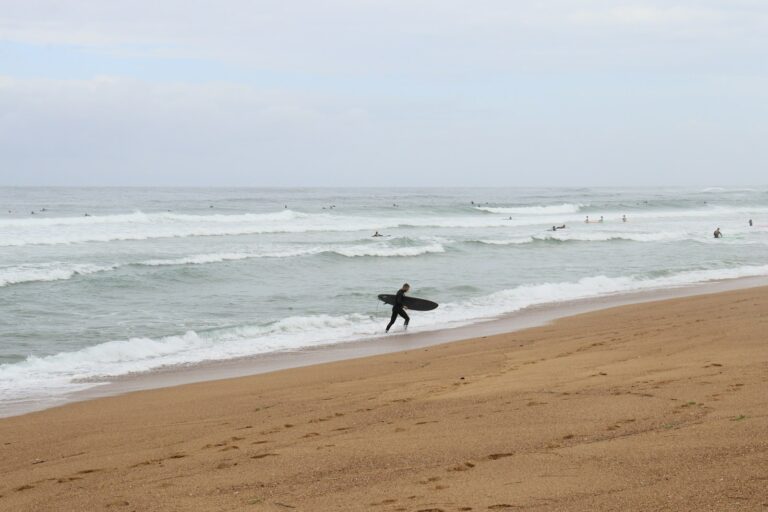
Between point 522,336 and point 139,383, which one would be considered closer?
point 139,383

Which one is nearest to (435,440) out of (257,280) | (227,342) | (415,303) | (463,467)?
(463,467)

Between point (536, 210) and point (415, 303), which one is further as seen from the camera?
point (536, 210)

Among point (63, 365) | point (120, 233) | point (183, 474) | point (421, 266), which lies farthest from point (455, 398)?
point (120, 233)

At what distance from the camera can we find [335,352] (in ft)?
47.9

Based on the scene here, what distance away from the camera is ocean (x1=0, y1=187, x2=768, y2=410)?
1491 centimetres

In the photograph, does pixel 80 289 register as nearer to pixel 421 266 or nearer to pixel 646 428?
pixel 421 266

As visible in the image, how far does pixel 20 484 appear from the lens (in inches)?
246

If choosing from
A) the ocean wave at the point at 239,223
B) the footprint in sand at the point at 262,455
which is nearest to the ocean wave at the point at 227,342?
the footprint in sand at the point at 262,455

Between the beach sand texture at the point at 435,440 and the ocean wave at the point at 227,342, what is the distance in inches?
87.4

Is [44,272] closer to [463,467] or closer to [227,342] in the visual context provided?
[227,342]

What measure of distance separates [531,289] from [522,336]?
838cm

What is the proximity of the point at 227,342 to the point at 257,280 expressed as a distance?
403 inches

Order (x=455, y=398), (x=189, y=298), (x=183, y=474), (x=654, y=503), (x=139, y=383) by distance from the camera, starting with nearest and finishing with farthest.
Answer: (x=654, y=503), (x=183, y=474), (x=455, y=398), (x=139, y=383), (x=189, y=298)

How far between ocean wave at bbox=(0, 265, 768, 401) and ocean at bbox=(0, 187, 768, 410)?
0.04 m
